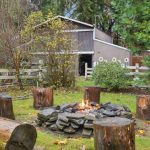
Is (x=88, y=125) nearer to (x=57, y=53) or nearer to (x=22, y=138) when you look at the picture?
(x=22, y=138)

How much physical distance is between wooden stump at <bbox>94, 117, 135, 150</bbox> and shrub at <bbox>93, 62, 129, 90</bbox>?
11.8m

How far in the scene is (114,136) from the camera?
261 inches

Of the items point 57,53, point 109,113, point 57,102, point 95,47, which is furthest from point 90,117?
point 95,47

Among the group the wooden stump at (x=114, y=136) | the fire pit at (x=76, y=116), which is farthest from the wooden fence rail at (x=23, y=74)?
the wooden stump at (x=114, y=136)

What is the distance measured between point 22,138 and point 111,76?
1257cm

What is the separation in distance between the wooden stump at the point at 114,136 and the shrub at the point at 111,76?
11.8 m

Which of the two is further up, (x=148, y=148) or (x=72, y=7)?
(x=72, y=7)

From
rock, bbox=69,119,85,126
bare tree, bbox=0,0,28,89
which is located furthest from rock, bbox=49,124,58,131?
bare tree, bbox=0,0,28,89

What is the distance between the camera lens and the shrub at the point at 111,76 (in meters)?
18.6

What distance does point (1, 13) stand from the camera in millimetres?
20234

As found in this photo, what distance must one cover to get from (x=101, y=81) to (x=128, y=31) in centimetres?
561

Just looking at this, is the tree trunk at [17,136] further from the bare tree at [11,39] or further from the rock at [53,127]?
the bare tree at [11,39]

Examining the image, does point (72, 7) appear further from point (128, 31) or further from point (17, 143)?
point (17, 143)

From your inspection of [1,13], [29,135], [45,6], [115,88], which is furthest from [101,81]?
[45,6]
